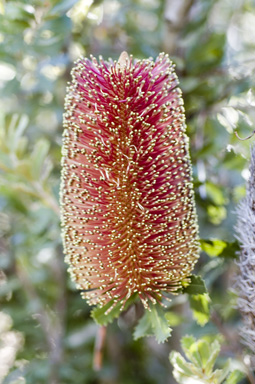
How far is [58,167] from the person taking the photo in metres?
1.22

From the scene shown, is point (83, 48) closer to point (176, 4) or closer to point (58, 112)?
point (58, 112)

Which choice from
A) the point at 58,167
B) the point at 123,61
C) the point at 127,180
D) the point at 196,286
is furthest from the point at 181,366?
the point at 58,167

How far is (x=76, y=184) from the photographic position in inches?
22.7

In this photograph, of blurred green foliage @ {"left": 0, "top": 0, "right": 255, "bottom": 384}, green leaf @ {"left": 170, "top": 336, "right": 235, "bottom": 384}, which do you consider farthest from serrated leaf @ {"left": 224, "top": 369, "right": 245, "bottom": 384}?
blurred green foliage @ {"left": 0, "top": 0, "right": 255, "bottom": 384}

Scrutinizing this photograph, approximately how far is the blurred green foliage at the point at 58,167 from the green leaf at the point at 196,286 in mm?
87

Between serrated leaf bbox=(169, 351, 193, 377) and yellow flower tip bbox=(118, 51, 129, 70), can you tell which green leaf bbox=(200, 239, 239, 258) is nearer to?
serrated leaf bbox=(169, 351, 193, 377)

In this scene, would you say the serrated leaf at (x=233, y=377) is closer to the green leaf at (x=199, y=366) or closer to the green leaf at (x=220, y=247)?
the green leaf at (x=199, y=366)

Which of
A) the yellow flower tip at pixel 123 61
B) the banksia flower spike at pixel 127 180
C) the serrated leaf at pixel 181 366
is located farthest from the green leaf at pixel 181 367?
the yellow flower tip at pixel 123 61

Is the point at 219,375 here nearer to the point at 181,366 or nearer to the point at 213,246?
the point at 181,366

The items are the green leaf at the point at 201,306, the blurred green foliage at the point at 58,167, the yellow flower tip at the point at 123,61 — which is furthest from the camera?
the blurred green foliage at the point at 58,167

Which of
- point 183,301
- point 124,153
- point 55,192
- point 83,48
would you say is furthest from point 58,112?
point 124,153

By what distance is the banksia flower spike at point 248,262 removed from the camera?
60 centimetres

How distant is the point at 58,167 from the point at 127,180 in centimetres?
69

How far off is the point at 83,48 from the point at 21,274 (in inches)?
23.3
